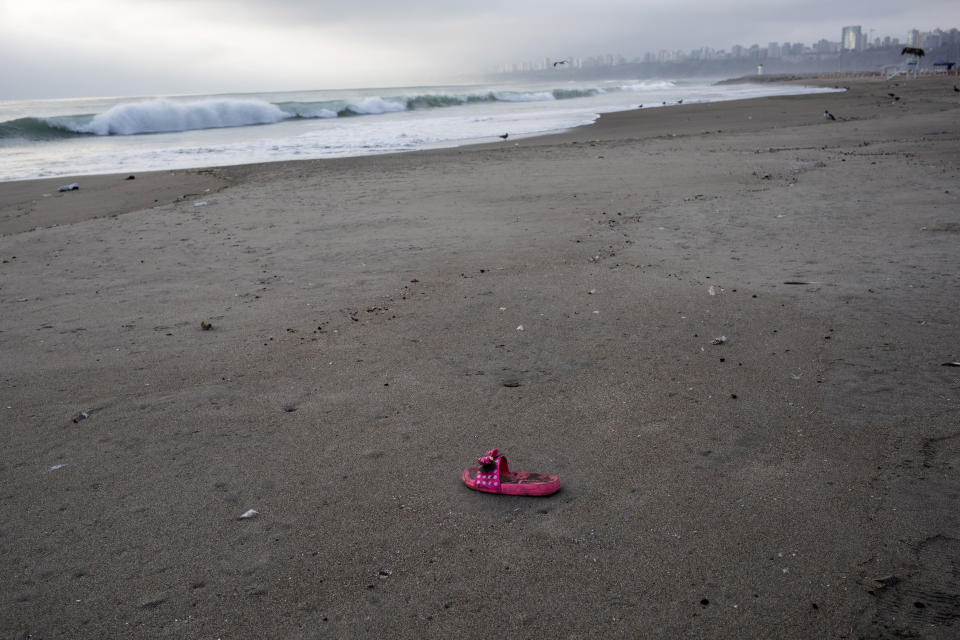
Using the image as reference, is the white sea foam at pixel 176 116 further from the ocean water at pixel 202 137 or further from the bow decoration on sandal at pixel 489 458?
the bow decoration on sandal at pixel 489 458

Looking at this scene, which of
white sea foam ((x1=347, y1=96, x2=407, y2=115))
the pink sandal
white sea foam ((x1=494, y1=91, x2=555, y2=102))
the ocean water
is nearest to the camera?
the pink sandal

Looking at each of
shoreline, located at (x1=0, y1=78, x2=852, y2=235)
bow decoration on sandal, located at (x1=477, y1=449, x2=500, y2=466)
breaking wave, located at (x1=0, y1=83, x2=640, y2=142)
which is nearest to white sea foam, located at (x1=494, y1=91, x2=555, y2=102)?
breaking wave, located at (x1=0, y1=83, x2=640, y2=142)

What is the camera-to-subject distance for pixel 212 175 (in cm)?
1380

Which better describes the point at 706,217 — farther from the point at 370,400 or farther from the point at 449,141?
the point at 449,141

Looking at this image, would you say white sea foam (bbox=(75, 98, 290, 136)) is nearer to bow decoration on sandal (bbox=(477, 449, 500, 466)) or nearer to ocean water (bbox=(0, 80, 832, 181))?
ocean water (bbox=(0, 80, 832, 181))

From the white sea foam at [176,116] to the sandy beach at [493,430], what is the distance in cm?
3018

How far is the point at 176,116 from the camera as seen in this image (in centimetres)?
3606

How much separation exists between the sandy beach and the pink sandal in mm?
52

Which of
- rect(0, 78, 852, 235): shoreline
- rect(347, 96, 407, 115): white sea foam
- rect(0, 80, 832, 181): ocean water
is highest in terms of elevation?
rect(347, 96, 407, 115): white sea foam

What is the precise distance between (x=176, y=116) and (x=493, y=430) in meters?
39.3

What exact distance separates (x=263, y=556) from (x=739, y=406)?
2.46 m

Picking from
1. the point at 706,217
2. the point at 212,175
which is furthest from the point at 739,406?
the point at 212,175

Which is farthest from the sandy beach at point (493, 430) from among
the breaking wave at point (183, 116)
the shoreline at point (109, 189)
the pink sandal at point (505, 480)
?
the breaking wave at point (183, 116)

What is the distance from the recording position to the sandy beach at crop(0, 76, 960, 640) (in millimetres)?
2162
